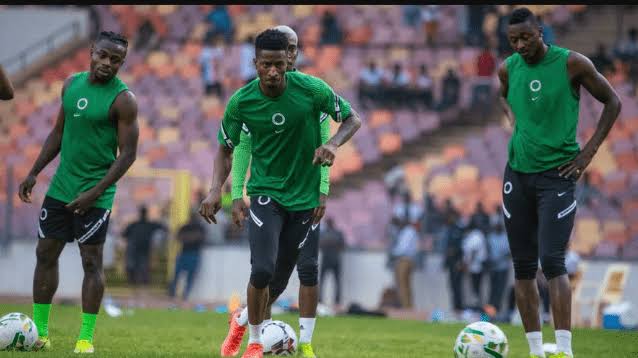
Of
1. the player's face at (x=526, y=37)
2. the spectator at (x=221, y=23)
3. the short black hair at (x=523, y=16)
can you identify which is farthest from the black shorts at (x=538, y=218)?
the spectator at (x=221, y=23)

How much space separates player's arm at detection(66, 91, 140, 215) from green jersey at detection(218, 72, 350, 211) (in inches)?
43.3

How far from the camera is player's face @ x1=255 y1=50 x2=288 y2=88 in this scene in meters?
8.34

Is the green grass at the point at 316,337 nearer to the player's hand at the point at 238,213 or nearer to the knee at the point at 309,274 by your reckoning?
the knee at the point at 309,274

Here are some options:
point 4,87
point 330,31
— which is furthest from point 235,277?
point 4,87

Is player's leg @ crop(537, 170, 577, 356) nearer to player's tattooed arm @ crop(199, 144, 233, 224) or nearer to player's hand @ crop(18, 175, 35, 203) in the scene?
player's tattooed arm @ crop(199, 144, 233, 224)

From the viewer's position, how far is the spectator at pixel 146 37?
30906 mm

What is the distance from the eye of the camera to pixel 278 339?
936cm

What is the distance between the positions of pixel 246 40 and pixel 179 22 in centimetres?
275

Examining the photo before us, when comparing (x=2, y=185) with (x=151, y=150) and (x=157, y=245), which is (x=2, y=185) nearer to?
(x=157, y=245)

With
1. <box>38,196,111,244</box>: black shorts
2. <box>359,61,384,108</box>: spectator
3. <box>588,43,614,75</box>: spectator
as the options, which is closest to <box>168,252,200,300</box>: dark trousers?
<box>359,61,384,108</box>: spectator

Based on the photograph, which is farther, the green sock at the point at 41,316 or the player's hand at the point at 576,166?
the green sock at the point at 41,316

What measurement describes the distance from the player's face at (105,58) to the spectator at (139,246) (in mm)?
13533

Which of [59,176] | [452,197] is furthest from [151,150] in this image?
[59,176]

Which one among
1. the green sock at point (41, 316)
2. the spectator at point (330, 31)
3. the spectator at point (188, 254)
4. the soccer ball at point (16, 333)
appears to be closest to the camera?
the soccer ball at point (16, 333)
